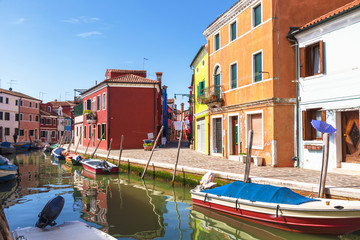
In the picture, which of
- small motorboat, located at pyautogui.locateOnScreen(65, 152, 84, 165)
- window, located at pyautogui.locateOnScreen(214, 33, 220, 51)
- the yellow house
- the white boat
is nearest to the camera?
the white boat

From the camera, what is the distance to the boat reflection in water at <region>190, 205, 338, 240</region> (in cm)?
722

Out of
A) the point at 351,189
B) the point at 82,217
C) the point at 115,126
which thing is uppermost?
the point at 115,126

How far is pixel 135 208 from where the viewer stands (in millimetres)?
10094

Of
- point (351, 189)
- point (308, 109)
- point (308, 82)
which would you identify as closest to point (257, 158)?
point (308, 109)

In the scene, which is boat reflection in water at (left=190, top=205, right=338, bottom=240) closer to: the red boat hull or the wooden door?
the red boat hull

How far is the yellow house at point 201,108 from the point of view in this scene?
813 inches

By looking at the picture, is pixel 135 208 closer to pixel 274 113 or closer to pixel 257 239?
pixel 257 239

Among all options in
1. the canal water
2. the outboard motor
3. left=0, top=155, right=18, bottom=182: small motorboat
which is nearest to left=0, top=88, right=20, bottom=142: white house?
left=0, top=155, right=18, bottom=182: small motorboat

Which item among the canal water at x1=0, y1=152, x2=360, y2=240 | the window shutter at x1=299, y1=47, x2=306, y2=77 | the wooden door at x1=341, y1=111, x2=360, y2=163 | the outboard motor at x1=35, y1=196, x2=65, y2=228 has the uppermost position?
the window shutter at x1=299, y1=47, x2=306, y2=77

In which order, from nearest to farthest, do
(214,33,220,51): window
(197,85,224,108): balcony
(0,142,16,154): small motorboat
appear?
(197,85,224,108): balcony < (214,33,220,51): window < (0,142,16,154): small motorboat

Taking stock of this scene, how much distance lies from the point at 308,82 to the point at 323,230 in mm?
7357

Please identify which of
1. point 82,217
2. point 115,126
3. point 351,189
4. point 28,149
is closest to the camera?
point 351,189

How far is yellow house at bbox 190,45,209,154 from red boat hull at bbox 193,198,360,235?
11411mm

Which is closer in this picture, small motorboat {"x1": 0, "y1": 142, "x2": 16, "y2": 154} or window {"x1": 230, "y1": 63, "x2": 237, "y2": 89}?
window {"x1": 230, "y1": 63, "x2": 237, "y2": 89}
